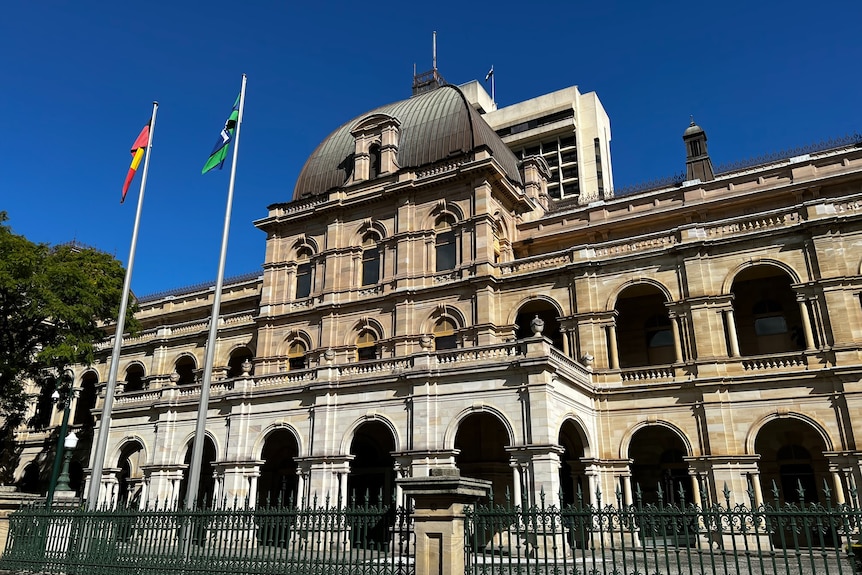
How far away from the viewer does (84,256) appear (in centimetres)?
3159

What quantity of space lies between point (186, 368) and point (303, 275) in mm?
10374

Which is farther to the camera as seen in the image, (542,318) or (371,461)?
(542,318)

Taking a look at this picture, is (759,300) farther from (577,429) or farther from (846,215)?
(577,429)

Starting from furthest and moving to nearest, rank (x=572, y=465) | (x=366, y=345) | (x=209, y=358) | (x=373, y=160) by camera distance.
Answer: (x=373, y=160) → (x=366, y=345) → (x=572, y=465) → (x=209, y=358)

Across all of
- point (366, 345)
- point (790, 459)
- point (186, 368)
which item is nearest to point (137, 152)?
point (366, 345)

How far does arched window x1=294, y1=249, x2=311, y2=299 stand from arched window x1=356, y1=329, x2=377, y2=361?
4.30 meters

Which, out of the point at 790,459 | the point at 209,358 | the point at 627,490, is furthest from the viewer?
the point at 790,459

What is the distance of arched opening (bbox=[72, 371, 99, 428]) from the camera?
3991 cm

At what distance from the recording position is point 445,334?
2823 cm

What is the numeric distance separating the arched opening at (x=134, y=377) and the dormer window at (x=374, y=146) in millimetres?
17962

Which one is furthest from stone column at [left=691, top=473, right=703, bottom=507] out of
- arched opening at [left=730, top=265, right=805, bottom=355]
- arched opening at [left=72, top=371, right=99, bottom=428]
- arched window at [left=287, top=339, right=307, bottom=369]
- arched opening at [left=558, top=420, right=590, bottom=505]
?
arched opening at [left=72, top=371, right=99, bottom=428]

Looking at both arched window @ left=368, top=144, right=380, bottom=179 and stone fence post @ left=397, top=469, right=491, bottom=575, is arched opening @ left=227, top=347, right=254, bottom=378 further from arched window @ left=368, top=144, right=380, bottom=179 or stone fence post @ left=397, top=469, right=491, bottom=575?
stone fence post @ left=397, top=469, right=491, bottom=575

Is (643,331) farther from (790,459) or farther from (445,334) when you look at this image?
(445,334)

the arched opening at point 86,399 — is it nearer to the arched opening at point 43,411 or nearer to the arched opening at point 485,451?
the arched opening at point 43,411
